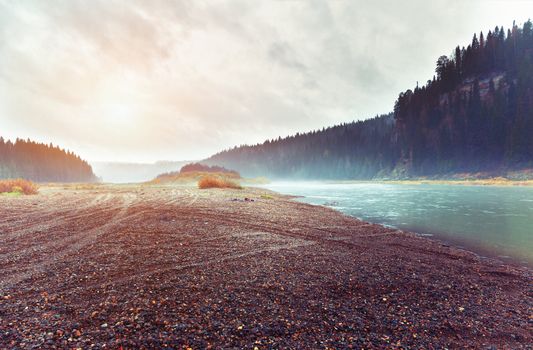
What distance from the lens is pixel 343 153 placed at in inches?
5778

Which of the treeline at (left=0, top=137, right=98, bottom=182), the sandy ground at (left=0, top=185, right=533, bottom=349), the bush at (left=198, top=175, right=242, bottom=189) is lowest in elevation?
the sandy ground at (left=0, top=185, right=533, bottom=349)

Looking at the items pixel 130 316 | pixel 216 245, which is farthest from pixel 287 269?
pixel 130 316

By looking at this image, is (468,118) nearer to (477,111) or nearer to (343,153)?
(477,111)

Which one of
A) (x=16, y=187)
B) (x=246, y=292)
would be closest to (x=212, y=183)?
(x=16, y=187)

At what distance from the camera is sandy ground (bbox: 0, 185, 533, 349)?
148 inches

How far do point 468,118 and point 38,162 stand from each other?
20844cm

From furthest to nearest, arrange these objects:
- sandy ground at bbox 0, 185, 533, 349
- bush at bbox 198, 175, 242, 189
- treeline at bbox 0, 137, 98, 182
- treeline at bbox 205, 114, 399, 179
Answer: treeline at bbox 0, 137, 98, 182 < treeline at bbox 205, 114, 399, 179 < bush at bbox 198, 175, 242, 189 < sandy ground at bbox 0, 185, 533, 349

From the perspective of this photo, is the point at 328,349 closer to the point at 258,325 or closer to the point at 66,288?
the point at 258,325

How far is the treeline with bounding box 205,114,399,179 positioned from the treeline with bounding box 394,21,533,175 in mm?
15201

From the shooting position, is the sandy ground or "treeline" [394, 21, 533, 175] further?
"treeline" [394, 21, 533, 175]

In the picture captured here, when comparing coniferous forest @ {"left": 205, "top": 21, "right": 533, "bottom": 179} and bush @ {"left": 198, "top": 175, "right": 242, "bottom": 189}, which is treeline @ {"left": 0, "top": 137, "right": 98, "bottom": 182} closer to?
bush @ {"left": 198, "top": 175, "right": 242, "bottom": 189}

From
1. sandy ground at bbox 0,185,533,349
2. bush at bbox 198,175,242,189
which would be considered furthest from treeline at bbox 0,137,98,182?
sandy ground at bbox 0,185,533,349

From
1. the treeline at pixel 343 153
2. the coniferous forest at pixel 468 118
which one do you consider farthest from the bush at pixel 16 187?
the treeline at pixel 343 153

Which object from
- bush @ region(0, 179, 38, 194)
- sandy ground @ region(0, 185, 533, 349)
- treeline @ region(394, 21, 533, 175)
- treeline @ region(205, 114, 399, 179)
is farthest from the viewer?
treeline @ region(205, 114, 399, 179)
